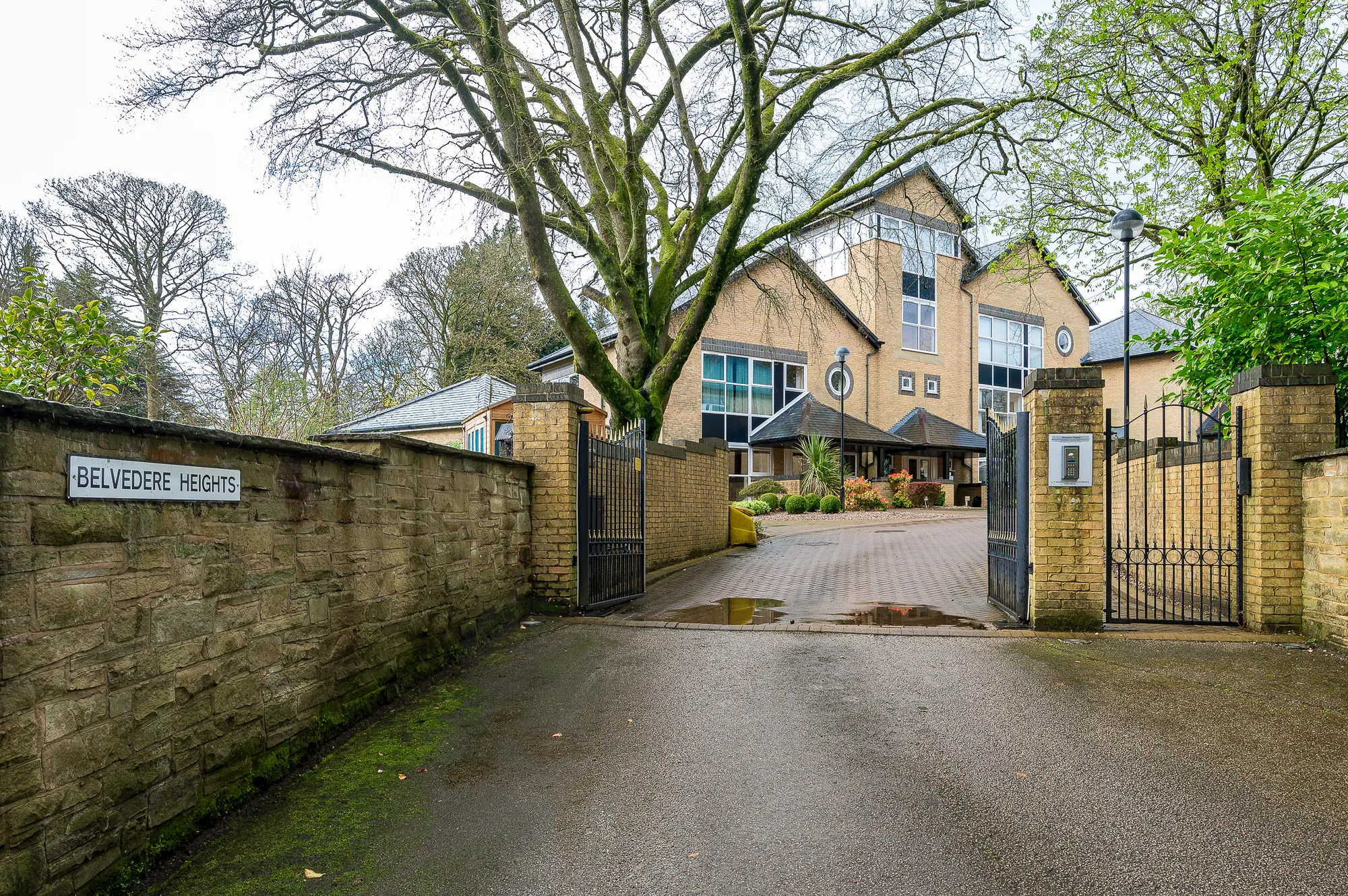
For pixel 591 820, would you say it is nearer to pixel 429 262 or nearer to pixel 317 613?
pixel 317 613

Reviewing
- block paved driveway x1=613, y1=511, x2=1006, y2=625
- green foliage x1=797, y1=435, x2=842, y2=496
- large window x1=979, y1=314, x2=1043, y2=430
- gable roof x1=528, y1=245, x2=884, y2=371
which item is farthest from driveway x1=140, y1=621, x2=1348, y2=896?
large window x1=979, y1=314, x2=1043, y2=430

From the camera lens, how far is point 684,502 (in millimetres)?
13875

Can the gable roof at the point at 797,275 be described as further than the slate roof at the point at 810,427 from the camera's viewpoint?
No

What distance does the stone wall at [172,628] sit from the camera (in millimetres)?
2582

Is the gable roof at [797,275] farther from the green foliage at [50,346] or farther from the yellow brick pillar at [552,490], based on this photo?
the green foliage at [50,346]

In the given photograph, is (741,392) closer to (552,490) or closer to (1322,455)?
(552,490)

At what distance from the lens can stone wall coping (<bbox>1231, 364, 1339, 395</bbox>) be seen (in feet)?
22.2

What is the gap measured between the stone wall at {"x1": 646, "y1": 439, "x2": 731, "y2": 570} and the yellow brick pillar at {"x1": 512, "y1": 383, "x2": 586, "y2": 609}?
315 cm

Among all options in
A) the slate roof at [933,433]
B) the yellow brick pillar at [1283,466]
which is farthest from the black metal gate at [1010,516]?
the slate roof at [933,433]

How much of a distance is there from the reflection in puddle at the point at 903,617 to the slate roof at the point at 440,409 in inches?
606

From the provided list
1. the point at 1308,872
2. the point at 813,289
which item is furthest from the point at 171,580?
the point at 813,289

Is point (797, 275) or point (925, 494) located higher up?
point (797, 275)

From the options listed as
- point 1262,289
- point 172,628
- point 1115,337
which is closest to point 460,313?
point 1262,289

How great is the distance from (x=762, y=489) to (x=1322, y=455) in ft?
67.2
